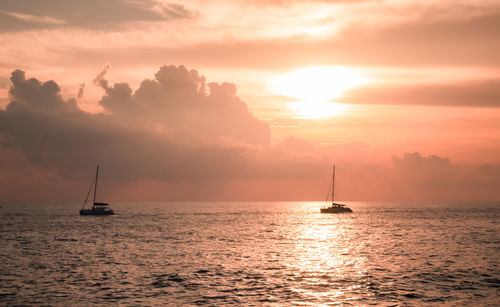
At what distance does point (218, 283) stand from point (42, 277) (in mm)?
20583

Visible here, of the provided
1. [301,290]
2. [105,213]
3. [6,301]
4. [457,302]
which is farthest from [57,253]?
[105,213]

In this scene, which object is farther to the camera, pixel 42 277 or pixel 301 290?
pixel 42 277

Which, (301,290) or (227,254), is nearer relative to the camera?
(301,290)

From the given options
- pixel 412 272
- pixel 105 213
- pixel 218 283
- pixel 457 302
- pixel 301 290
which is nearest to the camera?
pixel 457 302

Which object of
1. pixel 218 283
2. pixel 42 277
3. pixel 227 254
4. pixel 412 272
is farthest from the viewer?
pixel 227 254

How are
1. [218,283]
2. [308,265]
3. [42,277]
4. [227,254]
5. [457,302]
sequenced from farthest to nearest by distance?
[227,254] < [308,265] < [42,277] < [218,283] < [457,302]

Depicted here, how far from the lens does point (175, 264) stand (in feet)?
202

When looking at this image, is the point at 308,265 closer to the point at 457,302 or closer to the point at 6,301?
the point at 457,302

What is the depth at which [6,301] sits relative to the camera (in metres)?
39.5

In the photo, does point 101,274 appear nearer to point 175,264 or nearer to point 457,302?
point 175,264

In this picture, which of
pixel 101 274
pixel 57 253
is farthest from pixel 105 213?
pixel 101 274

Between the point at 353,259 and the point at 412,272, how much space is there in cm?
1321

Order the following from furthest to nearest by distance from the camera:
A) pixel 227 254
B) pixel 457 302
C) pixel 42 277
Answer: pixel 227 254 → pixel 42 277 → pixel 457 302

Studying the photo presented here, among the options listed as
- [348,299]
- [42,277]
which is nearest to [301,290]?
[348,299]
